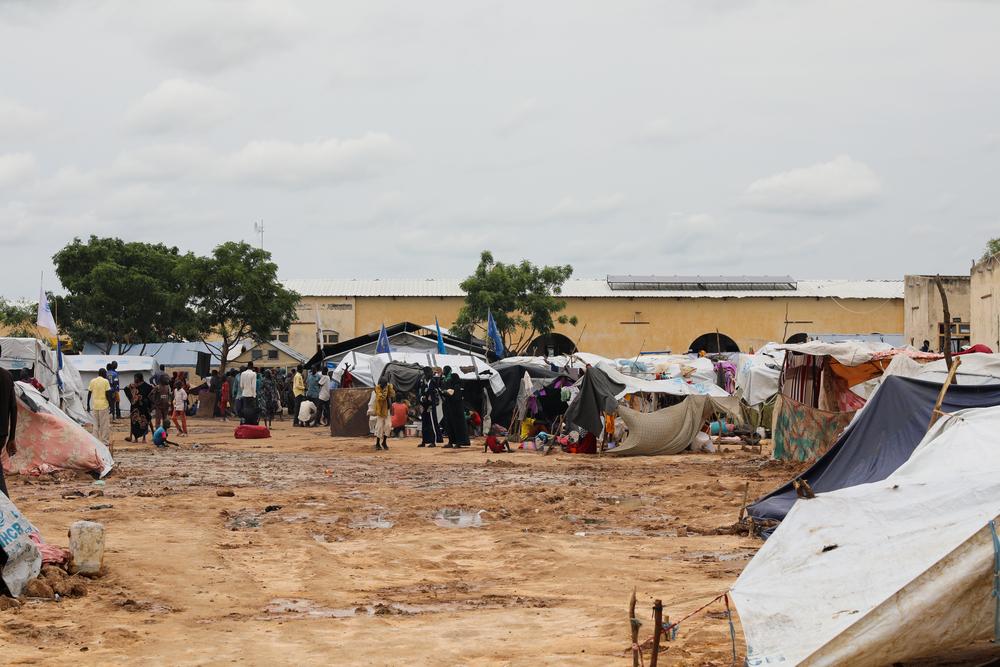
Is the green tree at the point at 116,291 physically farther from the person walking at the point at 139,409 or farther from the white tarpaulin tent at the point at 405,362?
the person walking at the point at 139,409

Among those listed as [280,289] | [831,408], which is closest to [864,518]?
[831,408]

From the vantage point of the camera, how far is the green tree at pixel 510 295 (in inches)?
1769

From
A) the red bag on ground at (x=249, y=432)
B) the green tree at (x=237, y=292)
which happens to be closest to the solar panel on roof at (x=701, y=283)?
the green tree at (x=237, y=292)

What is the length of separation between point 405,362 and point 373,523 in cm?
1702

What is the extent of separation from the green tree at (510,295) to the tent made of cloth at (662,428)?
21393mm

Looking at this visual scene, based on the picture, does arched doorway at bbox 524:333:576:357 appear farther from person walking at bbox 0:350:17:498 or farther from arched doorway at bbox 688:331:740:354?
person walking at bbox 0:350:17:498

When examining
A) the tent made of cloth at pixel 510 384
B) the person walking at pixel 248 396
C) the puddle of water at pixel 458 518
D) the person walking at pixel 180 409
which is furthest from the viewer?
the person walking at pixel 248 396

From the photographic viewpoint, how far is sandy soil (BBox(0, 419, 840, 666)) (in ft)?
23.3

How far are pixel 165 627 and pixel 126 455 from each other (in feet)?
48.0

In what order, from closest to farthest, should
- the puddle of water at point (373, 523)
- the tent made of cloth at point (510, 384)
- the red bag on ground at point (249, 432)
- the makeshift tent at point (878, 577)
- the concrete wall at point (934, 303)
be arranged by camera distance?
the makeshift tent at point (878, 577), the puddle of water at point (373, 523), the red bag on ground at point (249, 432), the tent made of cloth at point (510, 384), the concrete wall at point (934, 303)

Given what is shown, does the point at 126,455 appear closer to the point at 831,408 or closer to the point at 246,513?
the point at 246,513

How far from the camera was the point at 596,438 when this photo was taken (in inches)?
928

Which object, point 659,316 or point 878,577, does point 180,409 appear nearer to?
point 878,577

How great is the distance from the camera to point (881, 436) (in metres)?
11.8
